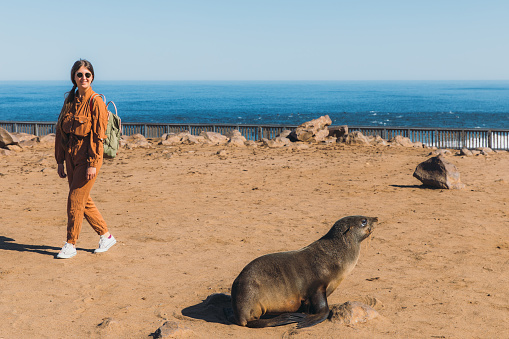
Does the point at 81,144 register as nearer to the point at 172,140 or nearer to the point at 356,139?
the point at 172,140

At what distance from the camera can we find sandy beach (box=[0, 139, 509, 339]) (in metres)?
4.08

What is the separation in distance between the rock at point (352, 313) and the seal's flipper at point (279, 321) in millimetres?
251

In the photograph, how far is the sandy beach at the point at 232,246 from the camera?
4.08 m

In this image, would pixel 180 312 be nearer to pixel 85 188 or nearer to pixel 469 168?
→ pixel 85 188

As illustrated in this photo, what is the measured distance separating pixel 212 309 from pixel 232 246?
1996mm

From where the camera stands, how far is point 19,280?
5.04 m

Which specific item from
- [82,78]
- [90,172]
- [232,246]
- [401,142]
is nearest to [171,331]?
[90,172]

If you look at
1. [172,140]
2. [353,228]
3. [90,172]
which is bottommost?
[353,228]

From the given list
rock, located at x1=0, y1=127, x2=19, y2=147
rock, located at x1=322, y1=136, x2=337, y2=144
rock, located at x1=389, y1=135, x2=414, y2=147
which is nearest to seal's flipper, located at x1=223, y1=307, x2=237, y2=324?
rock, located at x1=322, y1=136, x2=337, y2=144

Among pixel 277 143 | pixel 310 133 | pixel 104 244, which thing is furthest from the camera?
pixel 310 133

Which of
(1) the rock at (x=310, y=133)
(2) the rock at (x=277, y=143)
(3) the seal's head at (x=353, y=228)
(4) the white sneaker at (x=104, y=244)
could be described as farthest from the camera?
(1) the rock at (x=310, y=133)

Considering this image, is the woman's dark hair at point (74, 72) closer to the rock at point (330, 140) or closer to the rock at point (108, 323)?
the rock at point (108, 323)

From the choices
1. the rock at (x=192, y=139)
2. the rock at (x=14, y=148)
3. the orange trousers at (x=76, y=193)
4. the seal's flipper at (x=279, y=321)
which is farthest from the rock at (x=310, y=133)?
the seal's flipper at (x=279, y=321)

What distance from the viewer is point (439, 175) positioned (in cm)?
990
